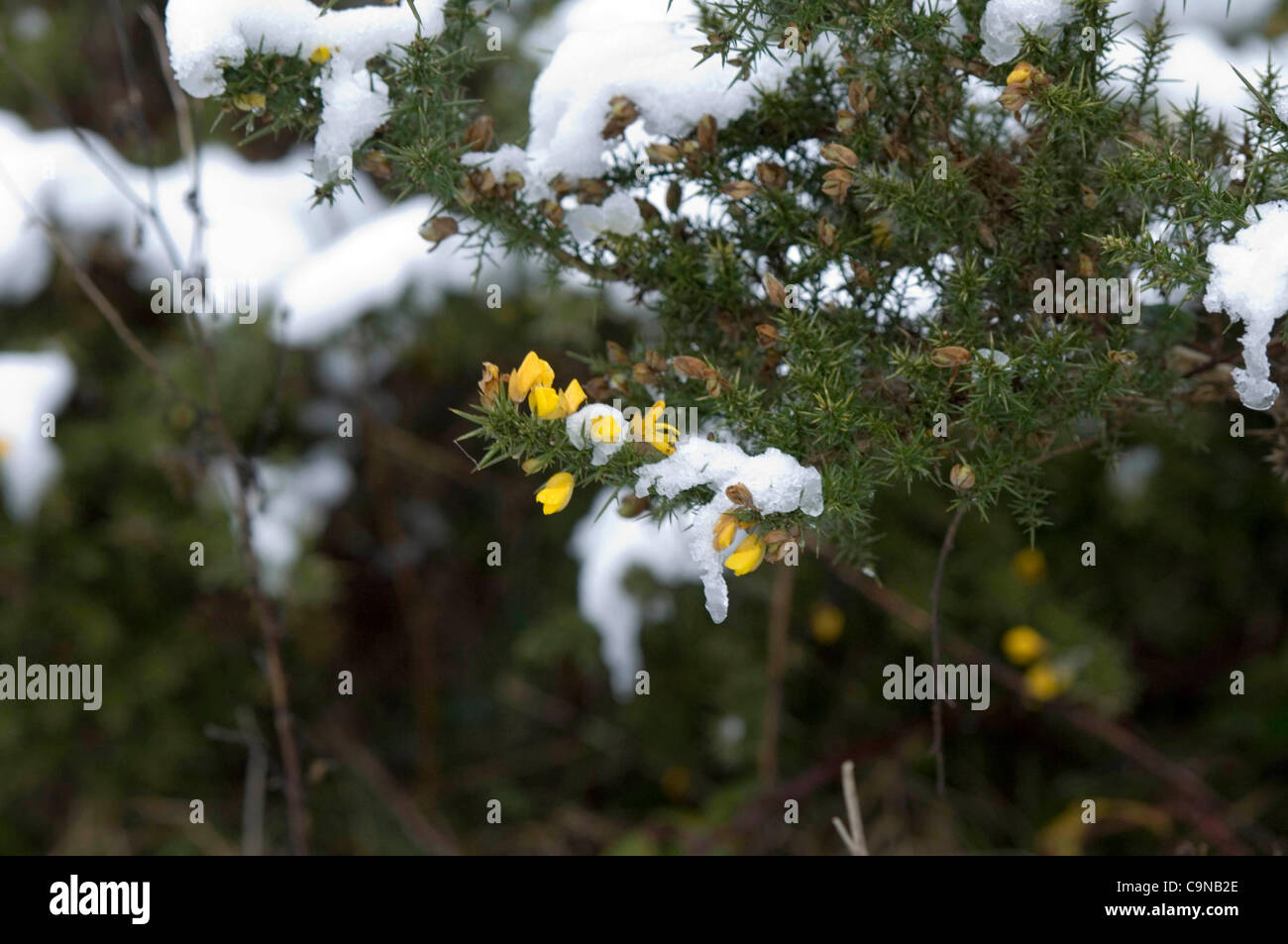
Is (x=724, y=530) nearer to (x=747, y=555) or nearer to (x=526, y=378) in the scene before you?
(x=747, y=555)

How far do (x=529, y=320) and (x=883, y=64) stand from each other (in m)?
1.81

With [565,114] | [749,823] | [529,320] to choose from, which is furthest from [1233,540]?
[565,114]

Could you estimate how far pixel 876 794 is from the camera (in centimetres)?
270

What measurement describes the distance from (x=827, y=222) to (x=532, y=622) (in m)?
2.32

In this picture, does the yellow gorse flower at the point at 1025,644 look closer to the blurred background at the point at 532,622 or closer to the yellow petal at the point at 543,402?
the blurred background at the point at 532,622

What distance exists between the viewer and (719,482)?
1.00m

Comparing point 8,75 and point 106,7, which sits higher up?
point 106,7

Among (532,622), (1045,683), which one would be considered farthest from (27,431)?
(1045,683)

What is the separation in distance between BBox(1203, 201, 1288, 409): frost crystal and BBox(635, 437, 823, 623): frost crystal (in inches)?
16.0

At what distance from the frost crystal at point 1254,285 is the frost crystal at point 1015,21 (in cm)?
29

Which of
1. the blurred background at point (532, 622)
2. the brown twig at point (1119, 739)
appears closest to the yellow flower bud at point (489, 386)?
the blurred background at point (532, 622)

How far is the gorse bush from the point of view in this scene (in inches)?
39.1
